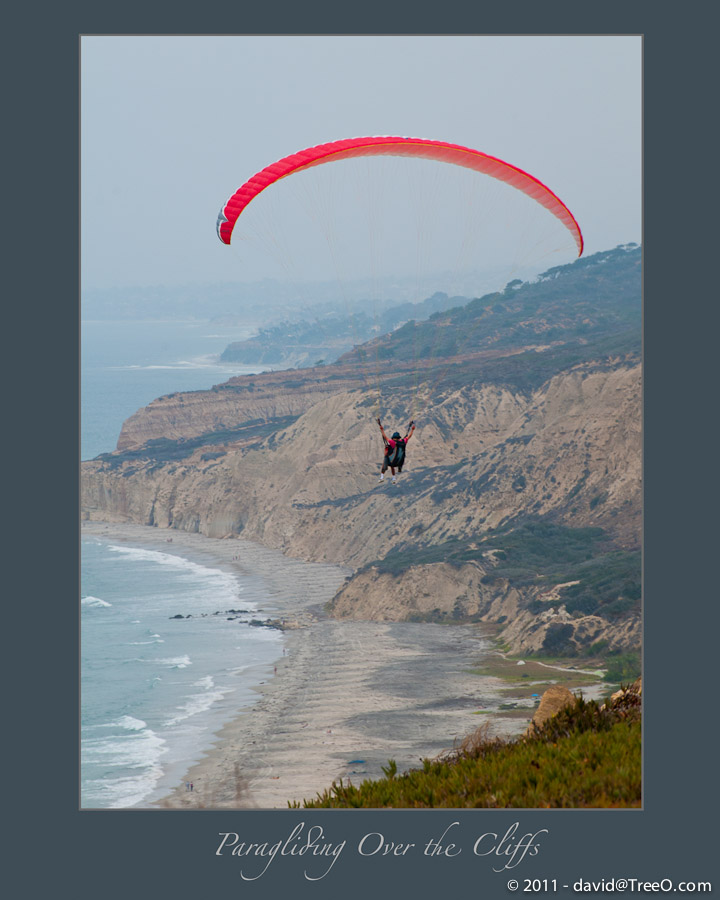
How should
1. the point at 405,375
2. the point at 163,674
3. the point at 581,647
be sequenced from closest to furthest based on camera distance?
1. the point at 581,647
2. the point at 163,674
3. the point at 405,375

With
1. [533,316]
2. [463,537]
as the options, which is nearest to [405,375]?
[533,316]

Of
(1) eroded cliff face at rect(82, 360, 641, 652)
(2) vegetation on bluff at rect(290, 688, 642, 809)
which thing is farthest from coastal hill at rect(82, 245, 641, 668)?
(2) vegetation on bluff at rect(290, 688, 642, 809)

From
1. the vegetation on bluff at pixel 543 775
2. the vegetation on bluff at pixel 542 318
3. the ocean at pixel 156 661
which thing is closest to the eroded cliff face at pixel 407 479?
the ocean at pixel 156 661

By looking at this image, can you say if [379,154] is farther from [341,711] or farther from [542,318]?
[542,318]

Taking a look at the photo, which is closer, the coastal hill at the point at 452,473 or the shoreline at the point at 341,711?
the shoreline at the point at 341,711

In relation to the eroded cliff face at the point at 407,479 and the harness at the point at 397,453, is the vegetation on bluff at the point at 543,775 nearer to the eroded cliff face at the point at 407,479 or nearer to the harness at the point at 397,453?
the harness at the point at 397,453
